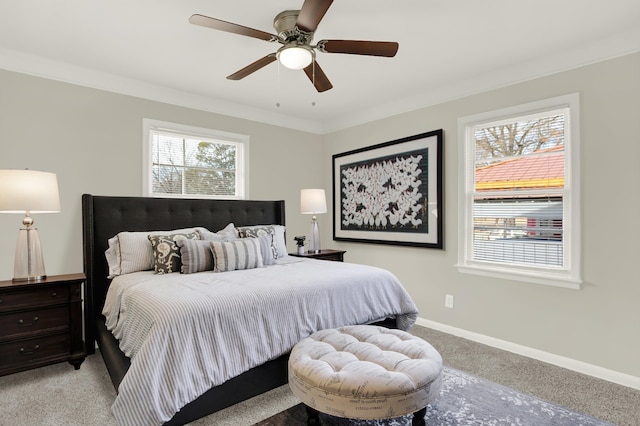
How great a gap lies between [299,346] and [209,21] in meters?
1.90

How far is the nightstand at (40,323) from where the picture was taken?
251 cm

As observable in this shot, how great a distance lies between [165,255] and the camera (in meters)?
2.96

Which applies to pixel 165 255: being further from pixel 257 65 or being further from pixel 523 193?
pixel 523 193

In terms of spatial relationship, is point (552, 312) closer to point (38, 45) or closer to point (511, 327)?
point (511, 327)

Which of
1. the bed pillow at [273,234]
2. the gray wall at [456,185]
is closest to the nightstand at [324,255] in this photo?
the bed pillow at [273,234]

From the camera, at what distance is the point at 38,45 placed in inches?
111

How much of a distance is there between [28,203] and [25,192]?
0.27 feet

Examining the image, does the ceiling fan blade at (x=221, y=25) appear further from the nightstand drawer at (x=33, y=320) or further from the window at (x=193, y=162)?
the nightstand drawer at (x=33, y=320)

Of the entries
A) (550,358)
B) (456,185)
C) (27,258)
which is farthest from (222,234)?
(550,358)

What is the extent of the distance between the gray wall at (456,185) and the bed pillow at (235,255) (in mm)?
1332

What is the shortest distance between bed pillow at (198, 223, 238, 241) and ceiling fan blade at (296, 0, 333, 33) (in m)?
2.06

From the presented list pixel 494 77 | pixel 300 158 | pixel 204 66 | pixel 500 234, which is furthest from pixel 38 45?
pixel 500 234

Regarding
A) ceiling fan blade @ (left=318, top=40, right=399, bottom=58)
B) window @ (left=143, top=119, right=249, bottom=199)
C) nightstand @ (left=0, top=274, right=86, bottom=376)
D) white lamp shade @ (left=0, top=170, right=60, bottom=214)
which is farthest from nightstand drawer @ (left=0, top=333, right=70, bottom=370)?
ceiling fan blade @ (left=318, top=40, right=399, bottom=58)

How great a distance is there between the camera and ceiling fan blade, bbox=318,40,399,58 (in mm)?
2197
